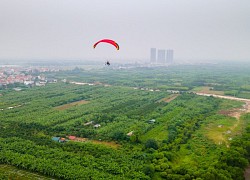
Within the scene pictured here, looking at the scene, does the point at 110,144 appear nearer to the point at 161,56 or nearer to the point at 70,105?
the point at 70,105

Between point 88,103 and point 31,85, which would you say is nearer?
point 88,103

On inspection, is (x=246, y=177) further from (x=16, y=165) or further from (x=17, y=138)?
(x=17, y=138)

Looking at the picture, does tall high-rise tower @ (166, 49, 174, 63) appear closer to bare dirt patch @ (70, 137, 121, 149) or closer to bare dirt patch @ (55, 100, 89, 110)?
bare dirt patch @ (55, 100, 89, 110)

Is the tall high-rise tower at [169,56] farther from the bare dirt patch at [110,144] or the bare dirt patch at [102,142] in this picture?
the bare dirt patch at [110,144]

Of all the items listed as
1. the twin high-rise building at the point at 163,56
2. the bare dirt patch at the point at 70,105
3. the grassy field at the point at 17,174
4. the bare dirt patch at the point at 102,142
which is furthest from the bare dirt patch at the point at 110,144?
the twin high-rise building at the point at 163,56

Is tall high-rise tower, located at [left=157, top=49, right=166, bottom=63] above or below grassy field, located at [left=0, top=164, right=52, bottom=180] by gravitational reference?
above

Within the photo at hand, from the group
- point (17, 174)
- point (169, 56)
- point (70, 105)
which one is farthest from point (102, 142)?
point (169, 56)

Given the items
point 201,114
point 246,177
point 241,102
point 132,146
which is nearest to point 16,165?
point 132,146

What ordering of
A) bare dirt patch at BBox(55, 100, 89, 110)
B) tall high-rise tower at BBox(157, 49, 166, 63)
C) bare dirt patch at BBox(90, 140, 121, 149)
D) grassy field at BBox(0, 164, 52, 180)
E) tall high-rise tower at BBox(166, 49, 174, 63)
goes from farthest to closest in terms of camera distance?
tall high-rise tower at BBox(157, 49, 166, 63) → tall high-rise tower at BBox(166, 49, 174, 63) → bare dirt patch at BBox(55, 100, 89, 110) → bare dirt patch at BBox(90, 140, 121, 149) → grassy field at BBox(0, 164, 52, 180)

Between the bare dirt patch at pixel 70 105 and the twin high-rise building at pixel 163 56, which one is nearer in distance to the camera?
the bare dirt patch at pixel 70 105

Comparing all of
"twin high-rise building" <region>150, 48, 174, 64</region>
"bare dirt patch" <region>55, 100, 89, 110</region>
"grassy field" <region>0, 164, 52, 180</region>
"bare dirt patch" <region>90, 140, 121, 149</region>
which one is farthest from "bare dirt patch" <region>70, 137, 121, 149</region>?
"twin high-rise building" <region>150, 48, 174, 64</region>

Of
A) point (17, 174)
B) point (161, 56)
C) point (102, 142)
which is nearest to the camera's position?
point (17, 174)
